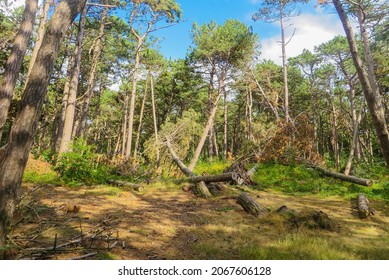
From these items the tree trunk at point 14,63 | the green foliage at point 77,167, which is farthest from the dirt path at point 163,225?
the tree trunk at point 14,63

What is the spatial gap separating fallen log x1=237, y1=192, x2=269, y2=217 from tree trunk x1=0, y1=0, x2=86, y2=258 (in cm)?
520

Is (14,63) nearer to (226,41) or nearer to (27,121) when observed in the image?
(27,121)

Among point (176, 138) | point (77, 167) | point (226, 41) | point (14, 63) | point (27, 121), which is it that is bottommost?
point (77, 167)

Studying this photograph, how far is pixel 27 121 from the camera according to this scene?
3268 millimetres

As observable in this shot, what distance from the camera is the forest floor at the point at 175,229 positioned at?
3925 millimetres

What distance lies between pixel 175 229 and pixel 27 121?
339 cm

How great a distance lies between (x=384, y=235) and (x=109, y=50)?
21.7m

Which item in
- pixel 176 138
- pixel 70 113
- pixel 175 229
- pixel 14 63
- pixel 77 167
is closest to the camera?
pixel 175 229

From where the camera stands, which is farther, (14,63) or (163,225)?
(14,63)

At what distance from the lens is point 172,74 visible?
26.0 metres

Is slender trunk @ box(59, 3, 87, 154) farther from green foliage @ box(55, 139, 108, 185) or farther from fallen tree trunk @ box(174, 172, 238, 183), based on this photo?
fallen tree trunk @ box(174, 172, 238, 183)

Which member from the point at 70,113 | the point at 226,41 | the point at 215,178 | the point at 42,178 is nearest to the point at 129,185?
the point at 42,178

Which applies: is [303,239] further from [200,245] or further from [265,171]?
[265,171]
